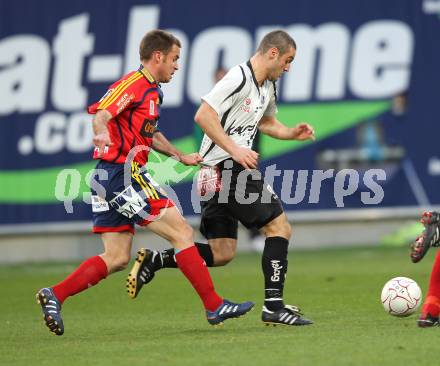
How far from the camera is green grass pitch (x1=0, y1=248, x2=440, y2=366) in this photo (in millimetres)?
6676

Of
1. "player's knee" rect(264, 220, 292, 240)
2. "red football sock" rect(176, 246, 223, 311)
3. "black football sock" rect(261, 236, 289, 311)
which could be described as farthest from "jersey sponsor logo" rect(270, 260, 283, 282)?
"red football sock" rect(176, 246, 223, 311)

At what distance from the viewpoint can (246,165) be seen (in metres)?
8.15

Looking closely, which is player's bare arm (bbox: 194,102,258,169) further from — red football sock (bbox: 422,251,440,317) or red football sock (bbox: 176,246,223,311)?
red football sock (bbox: 422,251,440,317)

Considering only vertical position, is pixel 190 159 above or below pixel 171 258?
above

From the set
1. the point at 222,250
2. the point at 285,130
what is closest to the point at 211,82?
the point at 285,130

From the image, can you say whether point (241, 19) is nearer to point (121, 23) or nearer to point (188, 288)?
point (121, 23)

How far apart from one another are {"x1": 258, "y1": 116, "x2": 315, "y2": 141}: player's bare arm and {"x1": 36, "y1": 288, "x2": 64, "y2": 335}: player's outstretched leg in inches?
92.7

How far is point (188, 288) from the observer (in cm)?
1248

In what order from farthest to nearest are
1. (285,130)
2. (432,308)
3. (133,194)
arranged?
(285,130) < (133,194) < (432,308)

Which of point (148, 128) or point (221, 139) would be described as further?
point (148, 128)

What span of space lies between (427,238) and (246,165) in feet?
4.83

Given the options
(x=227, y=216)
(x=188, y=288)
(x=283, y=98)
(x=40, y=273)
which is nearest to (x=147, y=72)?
(x=227, y=216)

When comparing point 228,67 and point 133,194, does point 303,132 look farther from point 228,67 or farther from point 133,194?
point 228,67

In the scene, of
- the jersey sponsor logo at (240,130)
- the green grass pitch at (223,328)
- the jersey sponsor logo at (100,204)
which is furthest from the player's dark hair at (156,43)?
the green grass pitch at (223,328)
